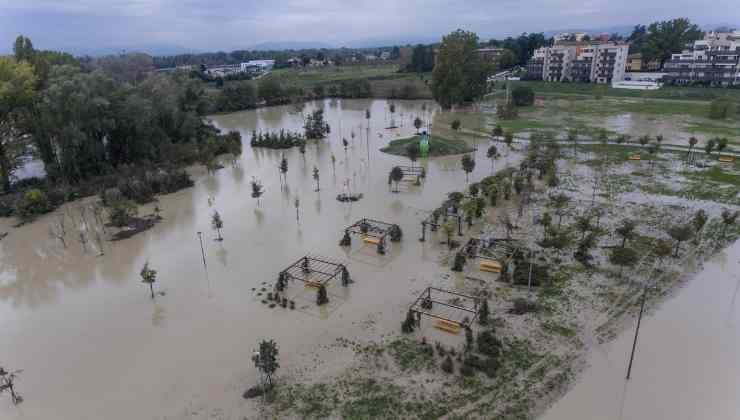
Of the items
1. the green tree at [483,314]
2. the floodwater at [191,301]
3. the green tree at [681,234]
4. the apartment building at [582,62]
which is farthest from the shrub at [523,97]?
the green tree at [483,314]

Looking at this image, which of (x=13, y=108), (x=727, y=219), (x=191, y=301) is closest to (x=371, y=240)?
(x=191, y=301)

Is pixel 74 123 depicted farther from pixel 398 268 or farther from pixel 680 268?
pixel 680 268

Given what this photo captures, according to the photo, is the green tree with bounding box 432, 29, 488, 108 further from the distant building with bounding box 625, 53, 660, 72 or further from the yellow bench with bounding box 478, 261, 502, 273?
the distant building with bounding box 625, 53, 660, 72

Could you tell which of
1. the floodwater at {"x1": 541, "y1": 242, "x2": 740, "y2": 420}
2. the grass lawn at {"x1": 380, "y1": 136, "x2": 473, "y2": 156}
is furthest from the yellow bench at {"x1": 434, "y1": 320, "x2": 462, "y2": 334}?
the grass lawn at {"x1": 380, "y1": 136, "x2": 473, "y2": 156}

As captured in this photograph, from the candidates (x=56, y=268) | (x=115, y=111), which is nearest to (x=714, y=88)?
(x=115, y=111)

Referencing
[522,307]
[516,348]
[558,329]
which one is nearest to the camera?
[516,348]

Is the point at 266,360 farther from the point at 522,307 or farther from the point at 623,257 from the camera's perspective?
the point at 623,257

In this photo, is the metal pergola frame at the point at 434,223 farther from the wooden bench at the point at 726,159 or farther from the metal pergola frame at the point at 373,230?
the wooden bench at the point at 726,159
